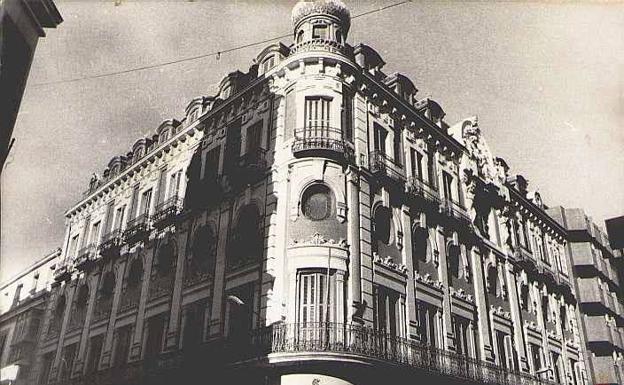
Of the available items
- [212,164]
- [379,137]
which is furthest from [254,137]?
[379,137]

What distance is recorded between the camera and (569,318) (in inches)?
1262

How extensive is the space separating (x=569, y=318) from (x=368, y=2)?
25518mm

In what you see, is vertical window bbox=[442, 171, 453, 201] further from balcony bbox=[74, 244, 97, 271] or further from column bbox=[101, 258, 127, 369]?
balcony bbox=[74, 244, 97, 271]

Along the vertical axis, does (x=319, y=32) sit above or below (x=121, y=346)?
above

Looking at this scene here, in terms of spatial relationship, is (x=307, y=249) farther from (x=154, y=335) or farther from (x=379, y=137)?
(x=154, y=335)

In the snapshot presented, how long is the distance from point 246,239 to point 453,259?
9573mm

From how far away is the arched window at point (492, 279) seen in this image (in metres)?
25.5

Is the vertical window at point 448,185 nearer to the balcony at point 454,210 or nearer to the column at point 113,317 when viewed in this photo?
the balcony at point 454,210

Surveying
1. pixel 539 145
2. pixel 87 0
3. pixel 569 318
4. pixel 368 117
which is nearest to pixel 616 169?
pixel 539 145

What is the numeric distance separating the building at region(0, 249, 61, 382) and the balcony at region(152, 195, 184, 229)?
344 inches

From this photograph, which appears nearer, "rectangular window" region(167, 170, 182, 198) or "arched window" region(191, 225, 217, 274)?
"arched window" region(191, 225, 217, 274)

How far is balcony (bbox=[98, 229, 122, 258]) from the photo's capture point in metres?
25.9

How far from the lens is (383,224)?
20.1 meters

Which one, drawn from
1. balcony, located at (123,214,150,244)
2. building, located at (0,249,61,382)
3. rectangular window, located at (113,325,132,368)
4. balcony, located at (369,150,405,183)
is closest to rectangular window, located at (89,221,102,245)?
building, located at (0,249,61,382)
